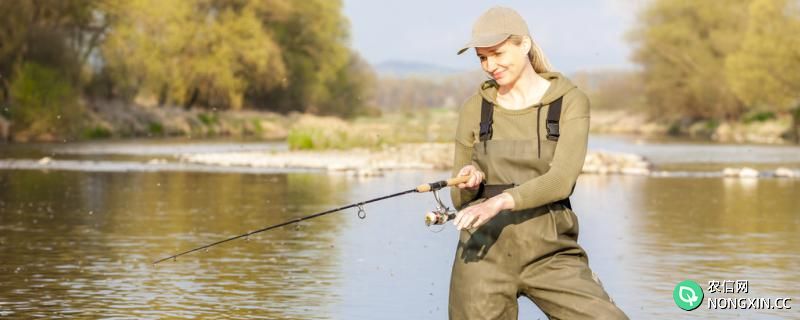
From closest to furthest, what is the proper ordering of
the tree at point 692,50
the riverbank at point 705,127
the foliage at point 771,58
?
the foliage at point 771,58 → the riverbank at point 705,127 → the tree at point 692,50

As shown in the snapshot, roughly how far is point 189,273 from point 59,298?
201 cm

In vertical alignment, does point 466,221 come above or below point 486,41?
below

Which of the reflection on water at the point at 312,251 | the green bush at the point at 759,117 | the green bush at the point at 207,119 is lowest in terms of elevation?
→ the reflection on water at the point at 312,251

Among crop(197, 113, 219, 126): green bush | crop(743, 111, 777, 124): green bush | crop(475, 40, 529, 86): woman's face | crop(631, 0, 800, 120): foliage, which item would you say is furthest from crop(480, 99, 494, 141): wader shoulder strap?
crop(743, 111, 777, 124): green bush

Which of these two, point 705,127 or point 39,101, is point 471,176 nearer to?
point 39,101

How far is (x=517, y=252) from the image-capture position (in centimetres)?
598

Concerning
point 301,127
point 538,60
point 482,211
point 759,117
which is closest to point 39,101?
point 301,127

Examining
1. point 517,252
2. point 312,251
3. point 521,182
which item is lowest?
point 312,251

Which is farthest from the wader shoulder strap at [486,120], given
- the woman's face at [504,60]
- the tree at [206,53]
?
the tree at [206,53]

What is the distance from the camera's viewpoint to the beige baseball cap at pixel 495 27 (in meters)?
5.82

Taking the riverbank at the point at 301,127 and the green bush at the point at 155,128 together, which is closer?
the riverbank at the point at 301,127

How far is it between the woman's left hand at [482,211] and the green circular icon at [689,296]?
16.5 feet

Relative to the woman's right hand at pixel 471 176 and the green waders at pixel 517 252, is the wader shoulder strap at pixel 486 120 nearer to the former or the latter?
the green waders at pixel 517 252

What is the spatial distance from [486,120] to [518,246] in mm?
504
